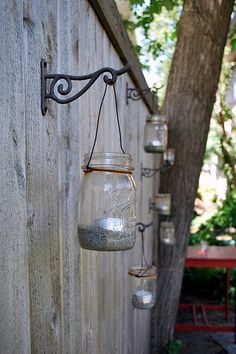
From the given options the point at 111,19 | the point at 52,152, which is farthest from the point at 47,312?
the point at 111,19

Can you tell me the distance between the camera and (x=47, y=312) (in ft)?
3.02

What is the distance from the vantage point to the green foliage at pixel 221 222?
20.8 feet

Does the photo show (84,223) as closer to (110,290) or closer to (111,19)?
(110,290)

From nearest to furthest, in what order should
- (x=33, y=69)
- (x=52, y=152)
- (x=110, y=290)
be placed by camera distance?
(x=33, y=69)
(x=52, y=152)
(x=110, y=290)

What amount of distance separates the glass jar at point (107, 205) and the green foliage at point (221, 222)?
5.44 metres

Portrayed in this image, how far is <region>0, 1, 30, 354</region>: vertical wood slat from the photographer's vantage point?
0.73m

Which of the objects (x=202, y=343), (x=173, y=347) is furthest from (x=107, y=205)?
(x=202, y=343)

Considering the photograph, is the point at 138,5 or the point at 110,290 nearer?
the point at 110,290

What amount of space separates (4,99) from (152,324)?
300cm

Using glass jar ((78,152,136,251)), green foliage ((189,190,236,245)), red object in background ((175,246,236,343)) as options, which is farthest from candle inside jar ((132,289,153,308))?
green foliage ((189,190,236,245))

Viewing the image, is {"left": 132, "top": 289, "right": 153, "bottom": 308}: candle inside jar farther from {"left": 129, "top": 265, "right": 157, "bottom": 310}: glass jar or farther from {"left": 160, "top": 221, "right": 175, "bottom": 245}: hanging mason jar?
{"left": 160, "top": 221, "right": 175, "bottom": 245}: hanging mason jar

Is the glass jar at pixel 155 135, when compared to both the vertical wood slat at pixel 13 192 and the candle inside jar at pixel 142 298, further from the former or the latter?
the vertical wood slat at pixel 13 192

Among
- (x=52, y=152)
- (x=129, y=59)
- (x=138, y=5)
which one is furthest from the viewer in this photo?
(x=138, y=5)

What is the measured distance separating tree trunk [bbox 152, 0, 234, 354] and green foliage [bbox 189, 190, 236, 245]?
9.22ft
